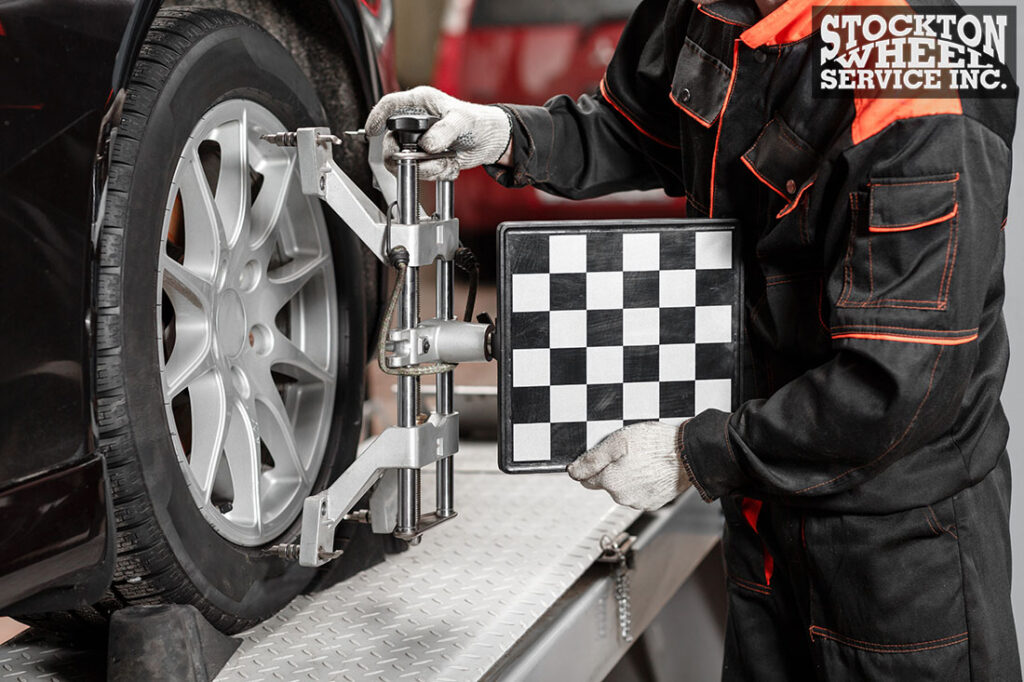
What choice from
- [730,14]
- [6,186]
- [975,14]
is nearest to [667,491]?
[730,14]

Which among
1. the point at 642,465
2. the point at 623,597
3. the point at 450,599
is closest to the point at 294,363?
the point at 450,599

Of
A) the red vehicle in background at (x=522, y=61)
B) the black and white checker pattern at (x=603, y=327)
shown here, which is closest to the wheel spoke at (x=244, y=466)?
the black and white checker pattern at (x=603, y=327)

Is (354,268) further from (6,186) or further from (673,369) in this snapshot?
(6,186)

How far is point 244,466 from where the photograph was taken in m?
1.53

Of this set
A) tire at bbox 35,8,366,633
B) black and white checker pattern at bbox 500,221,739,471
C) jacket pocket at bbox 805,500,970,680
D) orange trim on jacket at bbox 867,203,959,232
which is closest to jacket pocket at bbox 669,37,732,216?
black and white checker pattern at bbox 500,221,739,471

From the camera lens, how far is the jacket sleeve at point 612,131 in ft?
5.43

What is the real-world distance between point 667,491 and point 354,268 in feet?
2.37

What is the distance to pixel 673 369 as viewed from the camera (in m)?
1.41

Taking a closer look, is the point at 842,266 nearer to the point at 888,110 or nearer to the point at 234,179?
the point at 888,110

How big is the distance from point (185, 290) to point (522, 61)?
109 inches

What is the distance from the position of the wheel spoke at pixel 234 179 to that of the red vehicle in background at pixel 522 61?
85.6 inches

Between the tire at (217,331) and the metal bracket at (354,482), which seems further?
the metal bracket at (354,482)

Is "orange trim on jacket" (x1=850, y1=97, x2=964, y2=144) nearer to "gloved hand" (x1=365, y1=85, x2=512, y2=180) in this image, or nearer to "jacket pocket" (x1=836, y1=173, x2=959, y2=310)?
"jacket pocket" (x1=836, y1=173, x2=959, y2=310)

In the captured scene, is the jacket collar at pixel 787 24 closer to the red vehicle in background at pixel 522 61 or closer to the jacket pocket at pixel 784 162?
the jacket pocket at pixel 784 162
